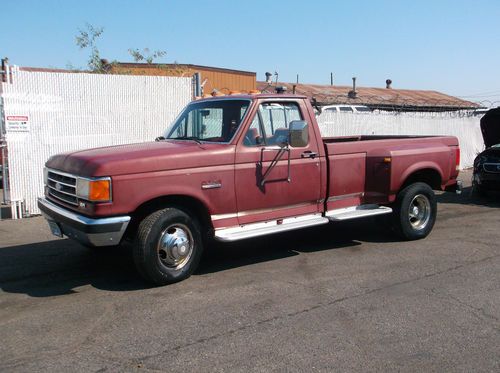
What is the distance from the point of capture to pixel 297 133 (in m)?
5.80

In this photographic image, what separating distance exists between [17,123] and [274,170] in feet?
18.3

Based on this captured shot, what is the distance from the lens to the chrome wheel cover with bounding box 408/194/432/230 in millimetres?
7430

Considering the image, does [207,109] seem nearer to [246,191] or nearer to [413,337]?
[246,191]

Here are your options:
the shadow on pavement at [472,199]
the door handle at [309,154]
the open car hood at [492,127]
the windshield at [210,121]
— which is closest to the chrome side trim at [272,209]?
the door handle at [309,154]

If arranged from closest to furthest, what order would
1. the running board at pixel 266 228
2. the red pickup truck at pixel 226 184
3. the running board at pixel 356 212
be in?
the red pickup truck at pixel 226 184, the running board at pixel 266 228, the running board at pixel 356 212

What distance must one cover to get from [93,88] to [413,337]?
7.96m

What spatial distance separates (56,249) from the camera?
696cm

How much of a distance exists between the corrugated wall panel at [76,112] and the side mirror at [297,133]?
17.7ft

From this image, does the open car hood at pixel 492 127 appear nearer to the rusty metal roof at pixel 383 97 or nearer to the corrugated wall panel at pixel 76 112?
the corrugated wall panel at pixel 76 112

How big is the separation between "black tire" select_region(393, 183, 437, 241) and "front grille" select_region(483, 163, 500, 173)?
382cm

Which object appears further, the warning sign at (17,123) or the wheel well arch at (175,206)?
the warning sign at (17,123)

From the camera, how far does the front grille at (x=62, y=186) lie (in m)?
5.25

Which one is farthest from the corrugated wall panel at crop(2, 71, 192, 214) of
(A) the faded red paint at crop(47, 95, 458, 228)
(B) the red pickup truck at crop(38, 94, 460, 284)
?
(A) the faded red paint at crop(47, 95, 458, 228)

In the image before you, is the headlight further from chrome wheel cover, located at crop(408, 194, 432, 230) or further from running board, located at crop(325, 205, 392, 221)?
chrome wheel cover, located at crop(408, 194, 432, 230)
